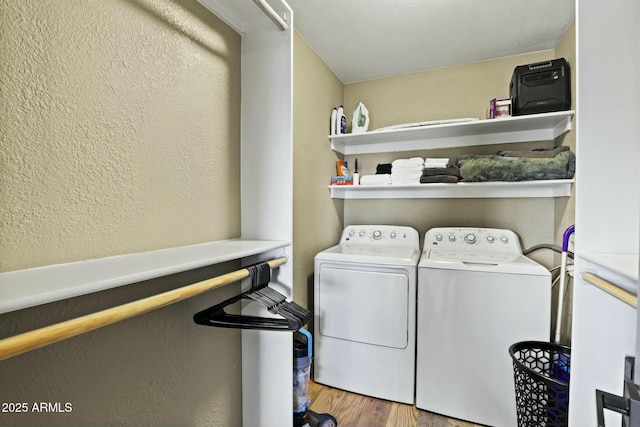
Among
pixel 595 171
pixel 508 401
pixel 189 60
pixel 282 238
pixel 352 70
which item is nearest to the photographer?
pixel 595 171

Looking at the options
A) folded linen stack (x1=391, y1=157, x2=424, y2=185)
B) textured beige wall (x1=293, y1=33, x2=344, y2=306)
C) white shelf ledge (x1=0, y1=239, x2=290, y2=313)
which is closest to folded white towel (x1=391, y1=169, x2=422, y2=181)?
folded linen stack (x1=391, y1=157, x2=424, y2=185)

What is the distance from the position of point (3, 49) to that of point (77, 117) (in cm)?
18

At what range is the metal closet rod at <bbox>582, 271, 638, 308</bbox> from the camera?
654mm

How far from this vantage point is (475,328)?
1.62 metres

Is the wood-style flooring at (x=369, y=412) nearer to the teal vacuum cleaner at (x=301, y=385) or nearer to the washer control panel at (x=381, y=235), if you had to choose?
the teal vacuum cleaner at (x=301, y=385)

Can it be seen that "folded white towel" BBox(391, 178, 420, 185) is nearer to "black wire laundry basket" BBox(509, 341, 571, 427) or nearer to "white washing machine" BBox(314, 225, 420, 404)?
"white washing machine" BBox(314, 225, 420, 404)

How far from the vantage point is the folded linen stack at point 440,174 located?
194 centimetres

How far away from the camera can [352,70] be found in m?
2.34

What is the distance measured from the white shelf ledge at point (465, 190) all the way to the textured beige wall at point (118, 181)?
1330 millimetres

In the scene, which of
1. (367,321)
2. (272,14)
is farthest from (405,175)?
(272,14)

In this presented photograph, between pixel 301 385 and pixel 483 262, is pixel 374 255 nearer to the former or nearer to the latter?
pixel 483 262

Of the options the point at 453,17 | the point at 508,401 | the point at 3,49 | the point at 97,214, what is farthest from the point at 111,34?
the point at 508,401

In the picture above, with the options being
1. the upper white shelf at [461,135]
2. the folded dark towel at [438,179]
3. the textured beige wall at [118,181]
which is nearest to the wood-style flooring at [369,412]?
the textured beige wall at [118,181]

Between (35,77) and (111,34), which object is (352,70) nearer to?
(111,34)
